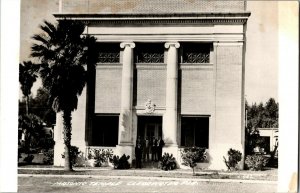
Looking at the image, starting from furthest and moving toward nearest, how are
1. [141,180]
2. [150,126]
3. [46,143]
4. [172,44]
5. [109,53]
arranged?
1. [109,53]
2. [172,44]
3. [150,126]
4. [46,143]
5. [141,180]

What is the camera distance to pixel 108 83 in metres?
14.6

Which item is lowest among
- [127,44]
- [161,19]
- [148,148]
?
[148,148]

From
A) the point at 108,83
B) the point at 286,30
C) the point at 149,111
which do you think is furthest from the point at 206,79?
the point at 286,30

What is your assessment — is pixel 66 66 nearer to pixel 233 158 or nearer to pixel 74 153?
pixel 74 153

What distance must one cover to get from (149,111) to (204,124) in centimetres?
182

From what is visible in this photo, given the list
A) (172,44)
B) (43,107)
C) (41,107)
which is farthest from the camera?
(172,44)

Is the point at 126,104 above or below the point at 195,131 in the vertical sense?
above

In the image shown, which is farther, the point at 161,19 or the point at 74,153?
the point at 161,19

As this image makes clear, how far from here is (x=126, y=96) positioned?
48.1ft

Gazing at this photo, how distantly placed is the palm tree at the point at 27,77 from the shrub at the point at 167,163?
4.15 m

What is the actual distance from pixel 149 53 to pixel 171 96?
70.4 inches

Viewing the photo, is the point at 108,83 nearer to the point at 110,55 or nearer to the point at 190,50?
the point at 110,55

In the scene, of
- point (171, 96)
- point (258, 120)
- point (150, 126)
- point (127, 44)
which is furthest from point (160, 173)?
point (127, 44)

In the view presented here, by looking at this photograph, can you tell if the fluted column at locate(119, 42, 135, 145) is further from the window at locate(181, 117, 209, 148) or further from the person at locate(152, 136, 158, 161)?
the window at locate(181, 117, 209, 148)
